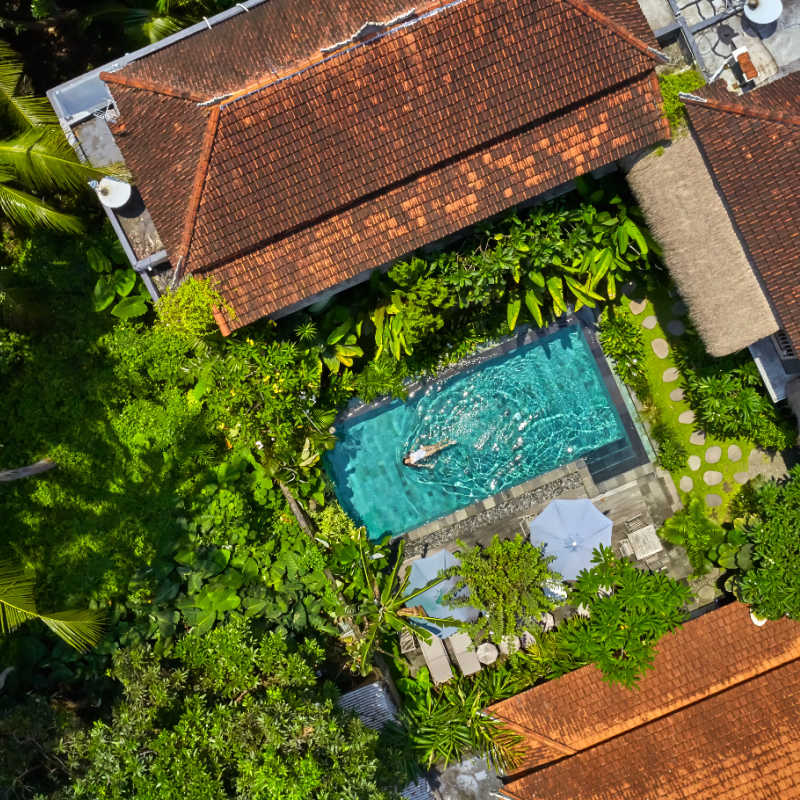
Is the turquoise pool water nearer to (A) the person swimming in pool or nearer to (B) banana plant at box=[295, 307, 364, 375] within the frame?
(A) the person swimming in pool

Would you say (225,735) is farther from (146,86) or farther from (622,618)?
(146,86)

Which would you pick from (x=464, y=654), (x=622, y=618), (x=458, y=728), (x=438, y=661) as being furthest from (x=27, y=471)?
(x=622, y=618)

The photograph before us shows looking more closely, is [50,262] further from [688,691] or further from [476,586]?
[688,691]

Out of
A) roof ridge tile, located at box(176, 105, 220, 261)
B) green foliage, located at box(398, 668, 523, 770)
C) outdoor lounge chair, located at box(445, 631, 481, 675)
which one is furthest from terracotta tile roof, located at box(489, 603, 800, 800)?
roof ridge tile, located at box(176, 105, 220, 261)

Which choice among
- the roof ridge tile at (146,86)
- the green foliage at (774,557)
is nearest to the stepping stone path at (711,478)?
the green foliage at (774,557)

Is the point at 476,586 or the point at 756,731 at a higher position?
the point at 476,586

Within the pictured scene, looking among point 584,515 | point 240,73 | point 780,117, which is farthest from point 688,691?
point 240,73

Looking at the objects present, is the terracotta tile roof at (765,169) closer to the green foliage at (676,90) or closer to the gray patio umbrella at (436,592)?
the green foliage at (676,90)
